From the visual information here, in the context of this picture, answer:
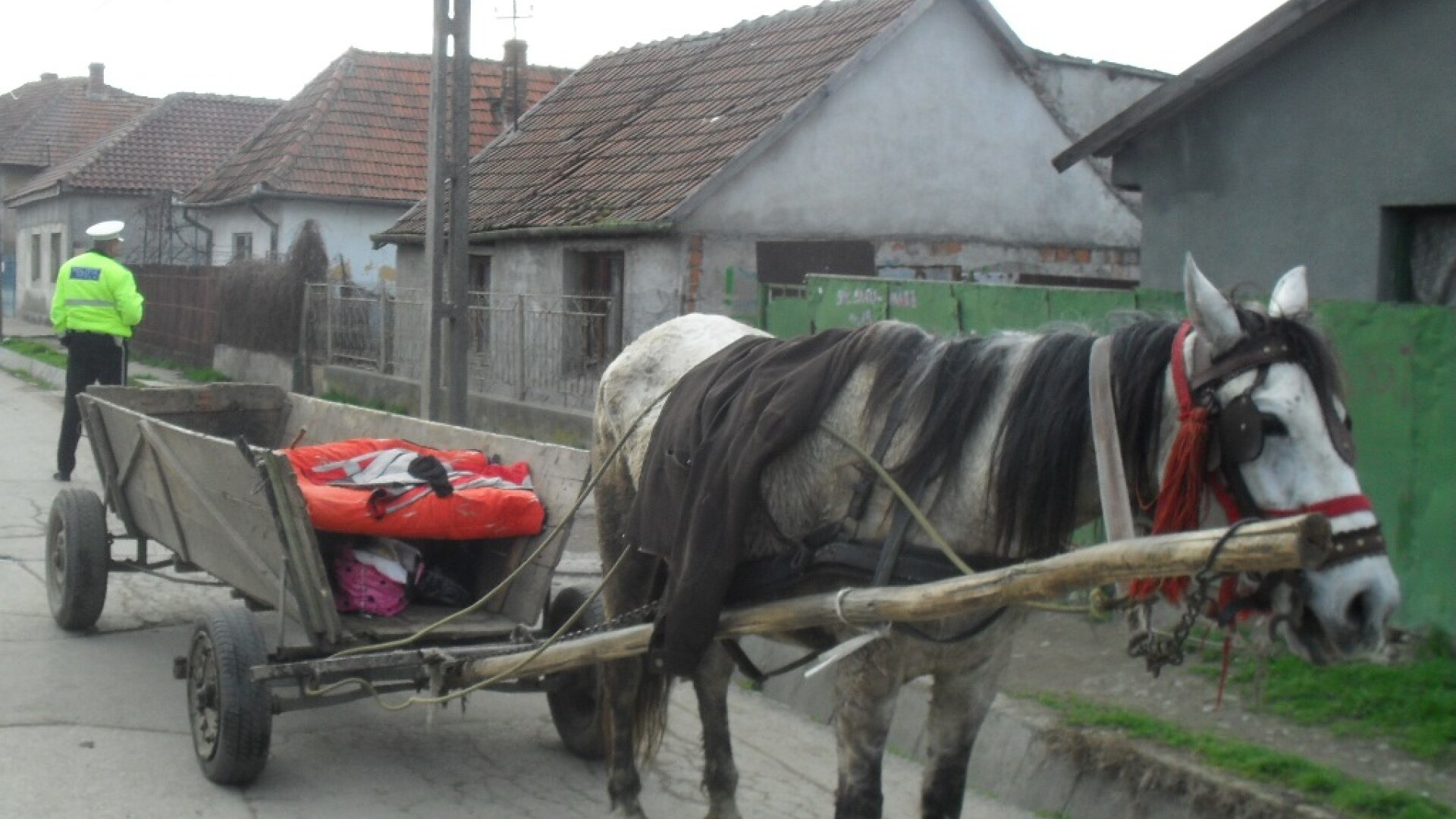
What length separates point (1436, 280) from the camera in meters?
7.81

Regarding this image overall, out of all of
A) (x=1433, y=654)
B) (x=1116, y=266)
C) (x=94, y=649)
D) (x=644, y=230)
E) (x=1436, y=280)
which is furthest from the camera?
(x=1116, y=266)

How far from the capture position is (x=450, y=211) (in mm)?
11586

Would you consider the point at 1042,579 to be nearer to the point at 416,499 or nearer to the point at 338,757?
the point at 416,499

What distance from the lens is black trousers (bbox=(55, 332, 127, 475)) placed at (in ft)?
35.9

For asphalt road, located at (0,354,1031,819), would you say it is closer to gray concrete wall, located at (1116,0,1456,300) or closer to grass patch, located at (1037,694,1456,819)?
grass patch, located at (1037,694,1456,819)

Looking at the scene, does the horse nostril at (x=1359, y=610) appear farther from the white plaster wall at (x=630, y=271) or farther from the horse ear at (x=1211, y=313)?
the white plaster wall at (x=630, y=271)

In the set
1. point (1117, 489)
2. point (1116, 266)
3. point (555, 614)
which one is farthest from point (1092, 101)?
point (1117, 489)

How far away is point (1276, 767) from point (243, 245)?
82.7 feet

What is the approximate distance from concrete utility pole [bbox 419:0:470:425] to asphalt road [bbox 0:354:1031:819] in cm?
464

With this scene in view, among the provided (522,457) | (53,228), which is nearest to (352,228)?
(53,228)

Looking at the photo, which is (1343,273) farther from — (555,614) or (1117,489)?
(1117,489)

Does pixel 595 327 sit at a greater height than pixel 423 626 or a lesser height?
greater

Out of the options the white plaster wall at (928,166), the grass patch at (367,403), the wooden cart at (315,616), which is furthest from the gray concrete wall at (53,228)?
the wooden cart at (315,616)

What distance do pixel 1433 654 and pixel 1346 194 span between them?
305 cm
